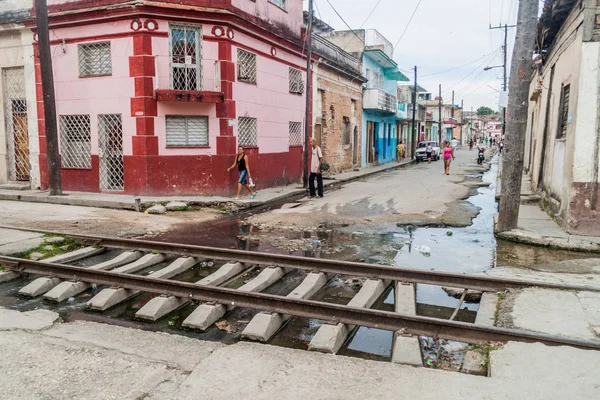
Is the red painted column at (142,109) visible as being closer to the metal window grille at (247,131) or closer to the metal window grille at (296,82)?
the metal window grille at (247,131)

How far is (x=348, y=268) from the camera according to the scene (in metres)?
6.67

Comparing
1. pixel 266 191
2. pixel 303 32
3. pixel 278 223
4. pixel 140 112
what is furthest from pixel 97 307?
pixel 303 32

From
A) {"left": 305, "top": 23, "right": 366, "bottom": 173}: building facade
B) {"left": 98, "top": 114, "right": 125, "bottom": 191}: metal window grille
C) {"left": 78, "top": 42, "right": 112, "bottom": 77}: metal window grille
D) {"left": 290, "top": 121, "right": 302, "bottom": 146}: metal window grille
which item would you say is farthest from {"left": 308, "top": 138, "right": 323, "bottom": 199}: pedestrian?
{"left": 305, "top": 23, "right": 366, "bottom": 173}: building facade

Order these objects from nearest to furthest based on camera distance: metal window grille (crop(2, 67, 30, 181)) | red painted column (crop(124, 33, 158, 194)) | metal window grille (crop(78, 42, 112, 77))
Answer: red painted column (crop(124, 33, 158, 194)), metal window grille (crop(78, 42, 112, 77)), metal window grille (crop(2, 67, 30, 181))

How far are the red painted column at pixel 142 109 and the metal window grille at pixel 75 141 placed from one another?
182cm

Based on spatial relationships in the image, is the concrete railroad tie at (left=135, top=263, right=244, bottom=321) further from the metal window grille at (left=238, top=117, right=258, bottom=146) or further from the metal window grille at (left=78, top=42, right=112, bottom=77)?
the metal window grille at (left=78, top=42, right=112, bottom=77)

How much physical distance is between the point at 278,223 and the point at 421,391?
7913 millimetres

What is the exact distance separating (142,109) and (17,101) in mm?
5653

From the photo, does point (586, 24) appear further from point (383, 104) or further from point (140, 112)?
point (383, 104)

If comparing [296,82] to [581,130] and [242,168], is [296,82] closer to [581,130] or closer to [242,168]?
[242,168]

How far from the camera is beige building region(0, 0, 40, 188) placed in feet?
51.2

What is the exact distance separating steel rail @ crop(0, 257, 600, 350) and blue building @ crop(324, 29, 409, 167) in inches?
1054


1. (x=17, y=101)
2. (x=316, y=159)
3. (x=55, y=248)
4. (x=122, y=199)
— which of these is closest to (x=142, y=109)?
(x=122, y=199)

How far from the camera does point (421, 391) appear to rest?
3.52 m
